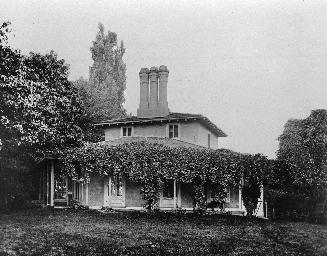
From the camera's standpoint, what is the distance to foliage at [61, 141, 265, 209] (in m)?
25.1

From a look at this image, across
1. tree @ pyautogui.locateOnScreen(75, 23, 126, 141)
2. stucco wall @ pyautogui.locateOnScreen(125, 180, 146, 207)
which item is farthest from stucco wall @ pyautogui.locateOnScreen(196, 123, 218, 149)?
tree @ pyautogui.locateOnScreen(75, 23, 126, 141)

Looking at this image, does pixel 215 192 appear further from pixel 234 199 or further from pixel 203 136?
pixel 203 136

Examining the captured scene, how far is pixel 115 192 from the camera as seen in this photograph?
27656mm

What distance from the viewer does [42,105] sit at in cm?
2823

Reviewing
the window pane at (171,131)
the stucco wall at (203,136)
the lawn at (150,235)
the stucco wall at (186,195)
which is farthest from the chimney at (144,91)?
the lawn at (150,235)

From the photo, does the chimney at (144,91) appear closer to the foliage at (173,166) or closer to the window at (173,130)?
the window at (173,130)

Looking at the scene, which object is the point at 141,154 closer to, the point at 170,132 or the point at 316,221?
the point at 170,132

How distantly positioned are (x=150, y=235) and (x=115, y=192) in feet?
36.4

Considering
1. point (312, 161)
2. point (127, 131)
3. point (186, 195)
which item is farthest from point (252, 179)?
point (127, 131)

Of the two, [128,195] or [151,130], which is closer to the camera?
[128,195]

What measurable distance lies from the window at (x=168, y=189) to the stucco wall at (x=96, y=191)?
4.06 metres

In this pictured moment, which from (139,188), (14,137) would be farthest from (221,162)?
(14,137)

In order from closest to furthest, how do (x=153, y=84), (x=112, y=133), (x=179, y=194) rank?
(x=179, y=194) → (x=153, y=84) → (x=112, y=133)

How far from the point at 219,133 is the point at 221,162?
12655 millimetres
